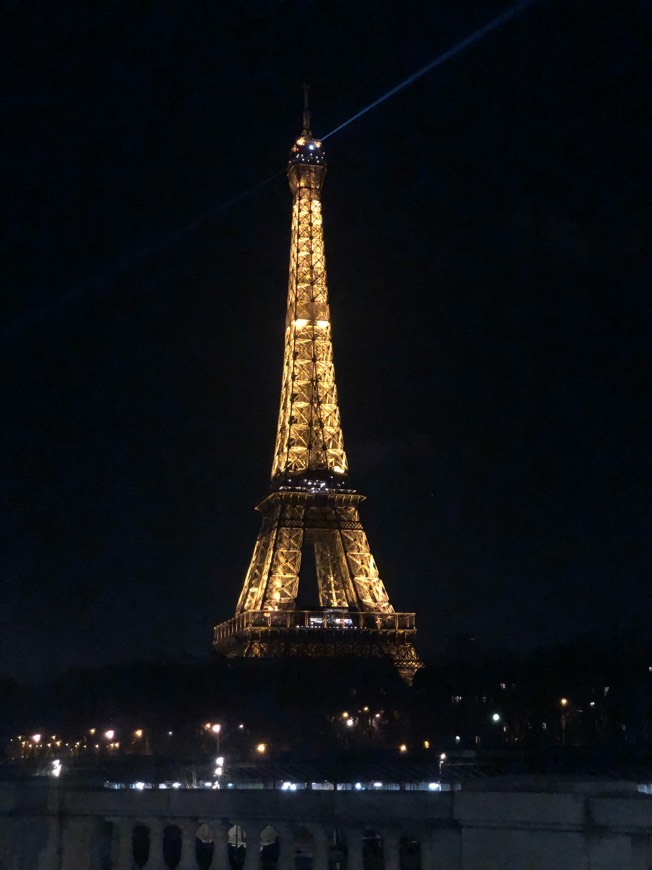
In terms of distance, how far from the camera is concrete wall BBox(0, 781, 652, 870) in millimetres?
17688

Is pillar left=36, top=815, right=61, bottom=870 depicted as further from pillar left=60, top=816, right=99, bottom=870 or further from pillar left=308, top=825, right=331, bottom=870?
pillar left=308, top=825, right=331, bottom=870

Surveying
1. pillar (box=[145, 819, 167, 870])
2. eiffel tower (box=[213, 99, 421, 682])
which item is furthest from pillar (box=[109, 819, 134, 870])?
eiffel tower (box=[213, 99, 421, 682])

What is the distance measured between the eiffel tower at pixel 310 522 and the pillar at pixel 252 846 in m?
70.7

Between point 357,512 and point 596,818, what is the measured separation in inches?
3344

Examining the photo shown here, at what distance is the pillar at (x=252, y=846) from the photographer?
2731 centimetres

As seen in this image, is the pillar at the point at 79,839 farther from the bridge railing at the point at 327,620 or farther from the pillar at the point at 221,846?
the bridge railing at the point at 327,620

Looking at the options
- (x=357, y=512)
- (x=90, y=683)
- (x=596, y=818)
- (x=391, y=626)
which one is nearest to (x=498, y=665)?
(x=391, y=626)

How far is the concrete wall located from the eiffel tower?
67157 millimetres

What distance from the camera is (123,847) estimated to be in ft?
96.2

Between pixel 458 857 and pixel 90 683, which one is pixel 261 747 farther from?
pixel 458 857

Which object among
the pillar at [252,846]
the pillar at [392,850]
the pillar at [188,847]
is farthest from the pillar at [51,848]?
the pillar at [392,850]

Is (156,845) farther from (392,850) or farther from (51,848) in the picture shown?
(392,850)

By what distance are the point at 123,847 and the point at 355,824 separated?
21.4 ft

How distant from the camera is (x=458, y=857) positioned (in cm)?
2306
